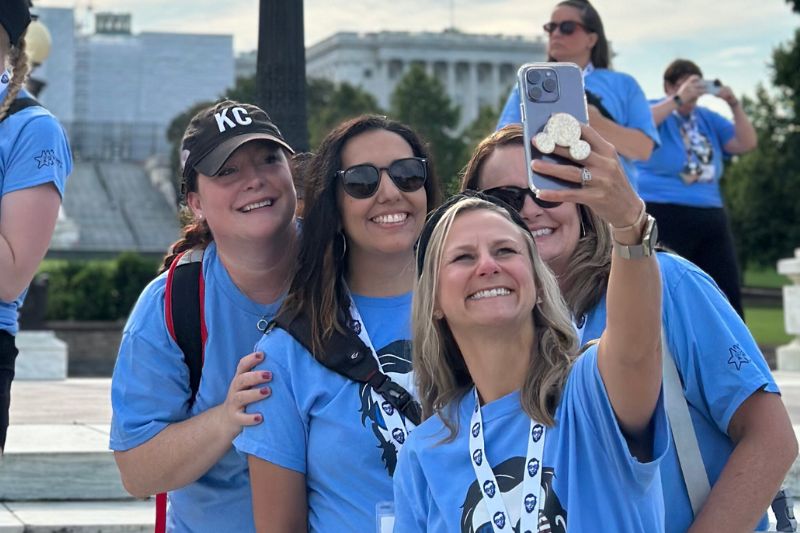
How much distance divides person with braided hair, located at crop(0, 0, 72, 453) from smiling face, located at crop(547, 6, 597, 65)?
2.48 meters

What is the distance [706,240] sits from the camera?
559cm

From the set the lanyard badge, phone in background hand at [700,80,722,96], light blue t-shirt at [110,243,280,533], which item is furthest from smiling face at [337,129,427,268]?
phone in background hand at [700,80,722,96]

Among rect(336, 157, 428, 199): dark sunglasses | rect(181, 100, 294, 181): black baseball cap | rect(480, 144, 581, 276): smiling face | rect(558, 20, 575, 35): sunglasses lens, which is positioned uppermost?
rect(558, 20, 575, 35): sunglasses lens

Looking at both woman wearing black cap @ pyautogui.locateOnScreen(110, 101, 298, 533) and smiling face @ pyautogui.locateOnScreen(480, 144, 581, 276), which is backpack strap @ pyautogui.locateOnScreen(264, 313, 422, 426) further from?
smiling face @ pyautogui.locateOnScreen(480, 144, 581, 276)

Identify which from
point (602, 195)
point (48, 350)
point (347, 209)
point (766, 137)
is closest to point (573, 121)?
point (602, 195)

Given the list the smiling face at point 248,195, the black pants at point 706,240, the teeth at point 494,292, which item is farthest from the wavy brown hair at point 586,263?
the black pants at point 706,240

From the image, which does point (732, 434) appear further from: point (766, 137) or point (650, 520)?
point (766, 137)

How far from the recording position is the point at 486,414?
2.27 metres

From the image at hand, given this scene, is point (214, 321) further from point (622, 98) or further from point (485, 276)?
point (622, 98)

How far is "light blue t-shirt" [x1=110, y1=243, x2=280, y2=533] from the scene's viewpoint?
3.02 meters

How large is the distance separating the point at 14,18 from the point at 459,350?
153 centimetres

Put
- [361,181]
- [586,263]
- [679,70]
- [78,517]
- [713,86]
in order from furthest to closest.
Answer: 1. [679,70]
2. [713,86]
3. [78,517]
4. [361,181]
5. [586,263]

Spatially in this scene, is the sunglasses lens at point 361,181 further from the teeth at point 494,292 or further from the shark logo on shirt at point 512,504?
the shark logo on shirt at point 512,504

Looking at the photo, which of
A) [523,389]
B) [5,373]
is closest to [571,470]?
[523,389]
